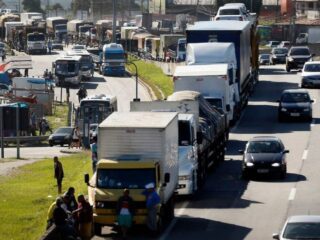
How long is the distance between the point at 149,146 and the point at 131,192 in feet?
5.66

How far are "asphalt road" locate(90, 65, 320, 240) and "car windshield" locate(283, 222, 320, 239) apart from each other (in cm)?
437

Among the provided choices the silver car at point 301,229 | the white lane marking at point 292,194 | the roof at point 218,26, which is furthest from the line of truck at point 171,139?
the silver car at point 301,229

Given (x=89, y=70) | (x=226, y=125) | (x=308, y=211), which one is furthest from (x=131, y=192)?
(x=89, y=70)

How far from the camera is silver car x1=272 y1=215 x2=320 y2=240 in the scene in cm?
2492

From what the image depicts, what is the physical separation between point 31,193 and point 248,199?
6811 mm

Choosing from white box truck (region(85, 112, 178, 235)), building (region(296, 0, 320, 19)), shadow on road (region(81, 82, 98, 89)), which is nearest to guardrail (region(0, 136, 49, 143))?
shadow on road (region(81, 82, 98, 89))

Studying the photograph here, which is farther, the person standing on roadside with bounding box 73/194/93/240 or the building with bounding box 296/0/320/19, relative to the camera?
the building with bounding box 296/0/320/19

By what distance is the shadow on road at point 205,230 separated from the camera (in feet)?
99.0

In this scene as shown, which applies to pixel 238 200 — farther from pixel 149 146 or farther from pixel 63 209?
A: pixel 63 209

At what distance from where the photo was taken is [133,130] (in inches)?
1207

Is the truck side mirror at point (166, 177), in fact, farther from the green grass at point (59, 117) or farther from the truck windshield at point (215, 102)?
the green grass at point (59, 117)

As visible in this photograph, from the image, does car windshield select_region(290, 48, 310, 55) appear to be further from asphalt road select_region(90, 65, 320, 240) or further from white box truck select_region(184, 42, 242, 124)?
asphalt road select_region(90, 65, 320, 240)

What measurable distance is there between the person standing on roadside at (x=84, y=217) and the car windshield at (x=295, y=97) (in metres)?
30.2

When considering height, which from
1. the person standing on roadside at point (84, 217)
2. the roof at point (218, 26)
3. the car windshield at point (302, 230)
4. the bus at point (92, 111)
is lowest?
the bus at point (92, 111)
